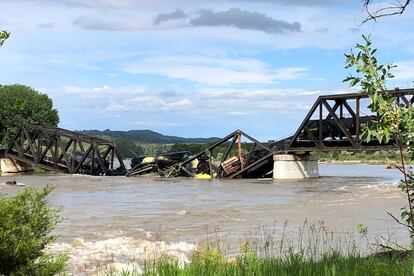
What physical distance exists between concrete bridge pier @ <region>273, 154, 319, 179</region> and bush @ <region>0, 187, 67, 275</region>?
45607mm

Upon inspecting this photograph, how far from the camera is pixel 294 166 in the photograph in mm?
52844

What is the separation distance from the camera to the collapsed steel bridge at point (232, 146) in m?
49.8

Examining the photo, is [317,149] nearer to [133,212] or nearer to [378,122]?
[133,212]

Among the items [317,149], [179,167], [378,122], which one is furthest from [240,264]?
[179,167]

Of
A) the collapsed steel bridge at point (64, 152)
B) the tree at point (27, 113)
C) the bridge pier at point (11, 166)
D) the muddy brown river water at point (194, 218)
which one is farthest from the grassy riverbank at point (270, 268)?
the tree at point (27, 113)

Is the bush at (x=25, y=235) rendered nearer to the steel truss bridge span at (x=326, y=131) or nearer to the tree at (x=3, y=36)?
the tree at (x=3, y=36)

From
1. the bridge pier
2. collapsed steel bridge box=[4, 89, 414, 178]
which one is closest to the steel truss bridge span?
collapsed steel bridge box=[4, 89, 414, 178]

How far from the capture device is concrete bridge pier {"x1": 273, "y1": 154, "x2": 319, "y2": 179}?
52312 mm

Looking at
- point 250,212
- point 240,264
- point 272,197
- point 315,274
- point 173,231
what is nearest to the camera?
point 315,274

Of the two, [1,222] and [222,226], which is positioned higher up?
[1,222]

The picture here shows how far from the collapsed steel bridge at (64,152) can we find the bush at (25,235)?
53.6 m

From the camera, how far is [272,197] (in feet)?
110

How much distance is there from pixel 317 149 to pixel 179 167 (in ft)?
47.3

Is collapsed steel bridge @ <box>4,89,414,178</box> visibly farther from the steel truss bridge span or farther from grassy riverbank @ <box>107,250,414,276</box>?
grassy riverbank @ <box>107,250,414,276</box>
